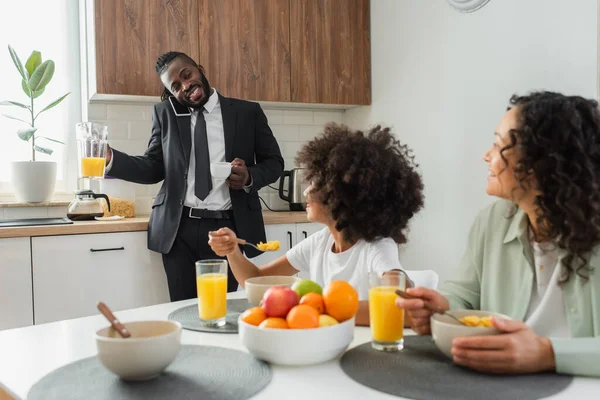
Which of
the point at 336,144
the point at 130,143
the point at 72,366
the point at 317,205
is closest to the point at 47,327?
the point at 72,366

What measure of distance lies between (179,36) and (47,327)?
2.12m

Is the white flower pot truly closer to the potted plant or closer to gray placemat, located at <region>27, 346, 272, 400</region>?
the potted plant

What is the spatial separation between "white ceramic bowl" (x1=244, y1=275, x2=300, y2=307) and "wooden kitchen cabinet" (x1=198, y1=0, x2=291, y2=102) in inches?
77.5

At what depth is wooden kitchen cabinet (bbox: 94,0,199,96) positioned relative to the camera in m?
2.89

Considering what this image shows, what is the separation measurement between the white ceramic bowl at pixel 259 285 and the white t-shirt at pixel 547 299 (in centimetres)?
53

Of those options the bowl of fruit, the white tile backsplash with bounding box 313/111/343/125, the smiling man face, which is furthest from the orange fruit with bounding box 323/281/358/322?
the white tile backsplash with bounding box 313/111/343/125

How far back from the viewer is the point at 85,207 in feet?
9.24

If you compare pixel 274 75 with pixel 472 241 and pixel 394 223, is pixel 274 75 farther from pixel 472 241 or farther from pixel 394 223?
pixel 472 241

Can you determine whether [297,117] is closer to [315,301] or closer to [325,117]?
[325,117]

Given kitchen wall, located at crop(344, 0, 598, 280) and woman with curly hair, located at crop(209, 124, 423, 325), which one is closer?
woman with curly hair, located at crop(209, 124, 423, 325)

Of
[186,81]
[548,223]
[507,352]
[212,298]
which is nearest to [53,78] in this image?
[186,81]

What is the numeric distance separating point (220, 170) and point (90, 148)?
60cm

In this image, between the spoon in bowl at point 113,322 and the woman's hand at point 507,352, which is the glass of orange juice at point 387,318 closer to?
the woman's hand at point 507,352

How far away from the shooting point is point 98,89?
2896 mm
